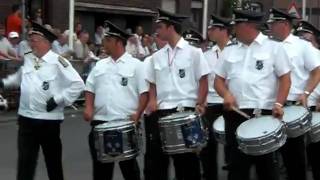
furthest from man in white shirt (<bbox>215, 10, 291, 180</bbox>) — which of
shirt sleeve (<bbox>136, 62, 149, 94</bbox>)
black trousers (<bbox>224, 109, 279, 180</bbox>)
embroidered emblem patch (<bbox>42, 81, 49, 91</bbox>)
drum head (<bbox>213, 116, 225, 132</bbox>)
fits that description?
embroidered emblem patch (<bbox>42, 81, 49, 91</bbox>)

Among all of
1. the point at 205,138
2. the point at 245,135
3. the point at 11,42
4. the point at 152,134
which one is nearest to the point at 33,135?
the point at 152,134

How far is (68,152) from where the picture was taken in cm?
1161

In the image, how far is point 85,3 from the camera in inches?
1115

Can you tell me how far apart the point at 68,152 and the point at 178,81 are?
4.85m

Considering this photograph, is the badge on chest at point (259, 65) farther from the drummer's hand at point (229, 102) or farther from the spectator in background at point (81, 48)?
the spectator in background at point (81, 48)

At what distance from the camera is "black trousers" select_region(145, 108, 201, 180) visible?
23.3 ft

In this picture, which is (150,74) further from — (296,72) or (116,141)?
(296,72)

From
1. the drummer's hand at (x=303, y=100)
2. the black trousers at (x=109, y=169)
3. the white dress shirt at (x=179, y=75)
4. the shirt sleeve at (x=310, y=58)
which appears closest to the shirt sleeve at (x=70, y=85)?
the black trousers at (x=109, y=169)

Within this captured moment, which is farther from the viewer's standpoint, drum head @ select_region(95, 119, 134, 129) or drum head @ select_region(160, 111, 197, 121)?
drum head @ select_region(95, 119, 134, 129)

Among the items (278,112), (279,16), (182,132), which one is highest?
(279,16)

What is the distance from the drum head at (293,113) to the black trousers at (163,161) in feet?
3.09

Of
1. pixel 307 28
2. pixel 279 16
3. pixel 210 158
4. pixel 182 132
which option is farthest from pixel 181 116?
pixel 307 28

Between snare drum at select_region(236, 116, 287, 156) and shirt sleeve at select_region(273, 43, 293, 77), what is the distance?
47 cm

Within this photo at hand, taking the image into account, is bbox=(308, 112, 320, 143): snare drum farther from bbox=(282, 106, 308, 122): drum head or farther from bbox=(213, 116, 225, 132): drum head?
bbox=(213, 116, 225, 132): drum head
